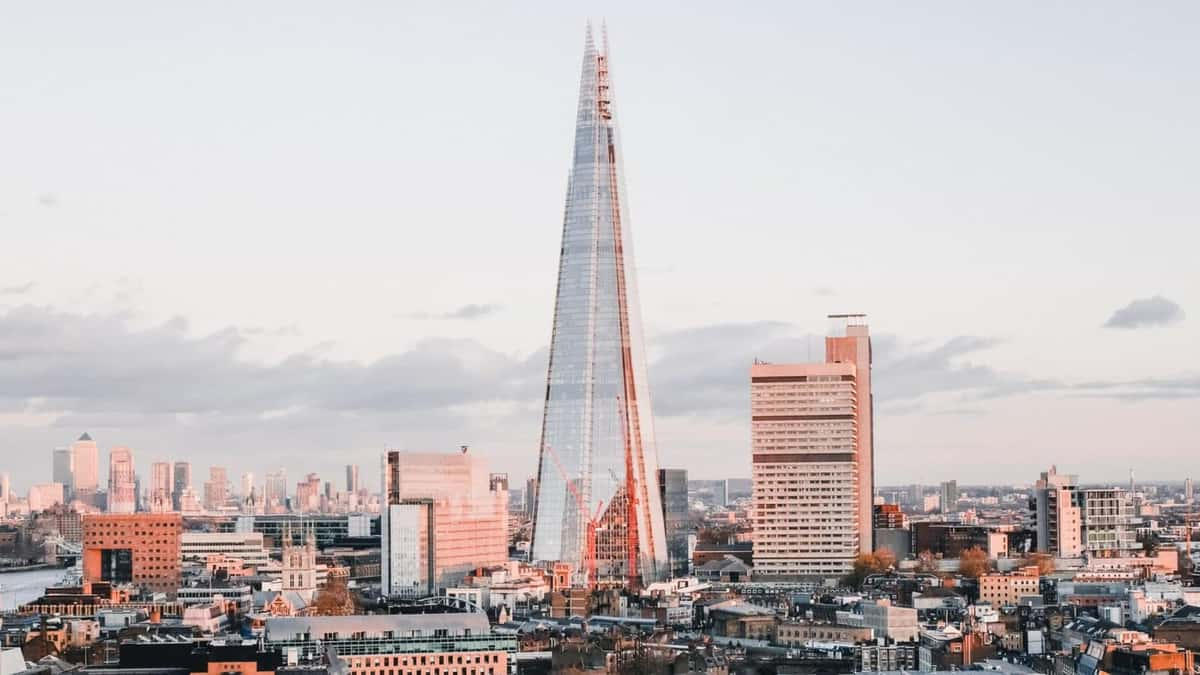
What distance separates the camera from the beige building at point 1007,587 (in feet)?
315

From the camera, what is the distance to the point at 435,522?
11206cm

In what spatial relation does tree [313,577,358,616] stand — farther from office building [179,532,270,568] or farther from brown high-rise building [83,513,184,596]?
office building [179,532,270,568]

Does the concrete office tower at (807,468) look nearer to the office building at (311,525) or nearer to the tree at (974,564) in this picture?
the tree at (974,564)

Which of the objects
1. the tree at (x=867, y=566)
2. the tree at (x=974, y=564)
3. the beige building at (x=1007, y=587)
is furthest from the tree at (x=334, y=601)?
the tree at (x=974, y=564)

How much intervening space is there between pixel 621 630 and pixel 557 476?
37.5 meters

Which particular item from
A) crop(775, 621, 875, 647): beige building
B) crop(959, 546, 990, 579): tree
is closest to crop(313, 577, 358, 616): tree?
crop(775, 621, 875, 647): beige building

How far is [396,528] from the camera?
355 feet

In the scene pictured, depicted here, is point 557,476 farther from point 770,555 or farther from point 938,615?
point 938,615

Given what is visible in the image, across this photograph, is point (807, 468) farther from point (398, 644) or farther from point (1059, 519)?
point (398, 644)

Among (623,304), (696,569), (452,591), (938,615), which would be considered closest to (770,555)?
(696,569)

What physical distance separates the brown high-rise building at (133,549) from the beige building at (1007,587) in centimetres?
3279

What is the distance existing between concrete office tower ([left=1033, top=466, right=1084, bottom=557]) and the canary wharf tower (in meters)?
18.6

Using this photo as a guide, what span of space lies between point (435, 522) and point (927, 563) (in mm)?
20704

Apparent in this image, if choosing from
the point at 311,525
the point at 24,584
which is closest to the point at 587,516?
the point at 311,525
